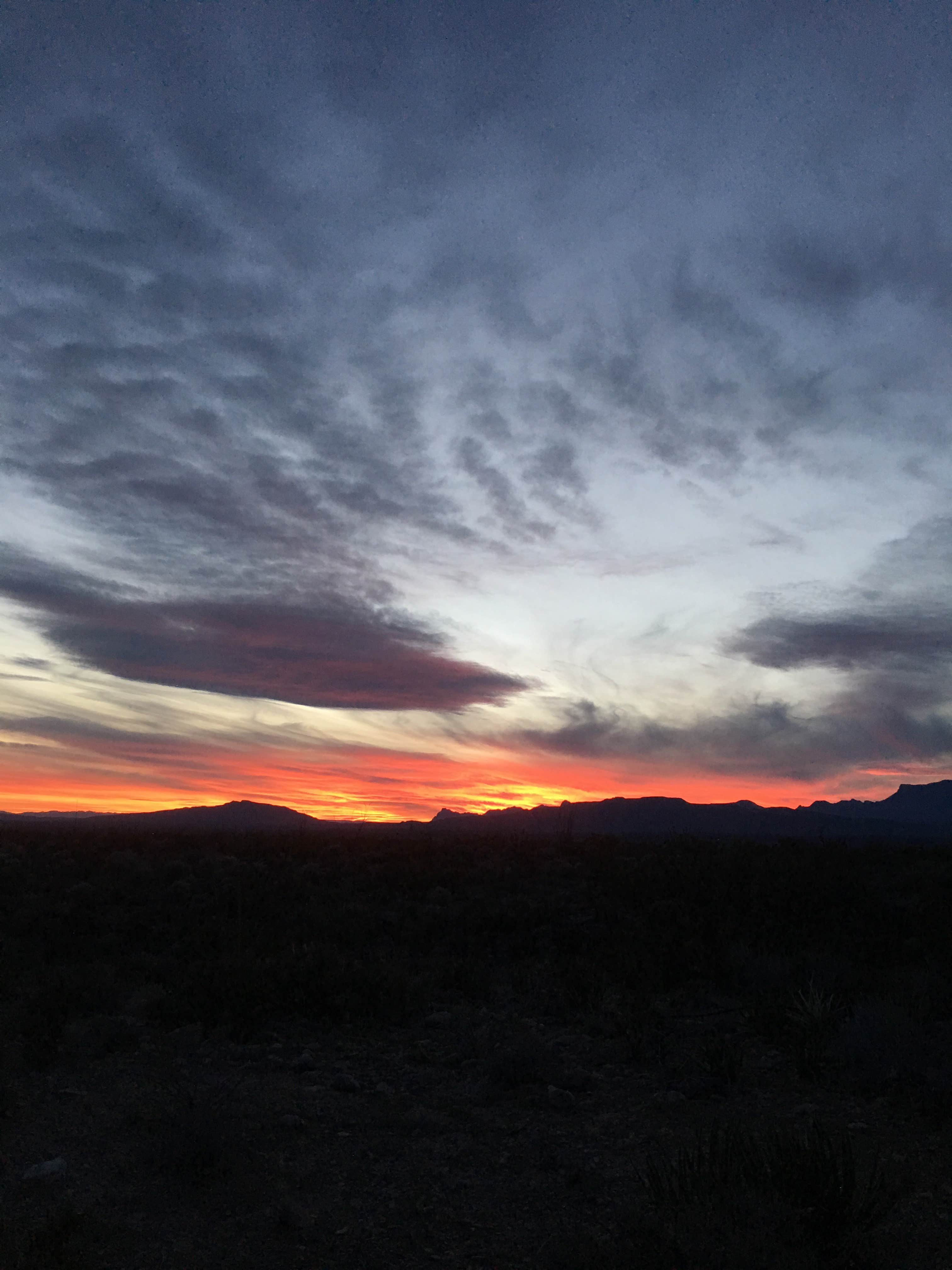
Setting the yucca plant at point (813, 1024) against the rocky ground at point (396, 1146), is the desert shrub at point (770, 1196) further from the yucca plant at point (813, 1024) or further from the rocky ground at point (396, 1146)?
the yucca plant at point (813, 1024)

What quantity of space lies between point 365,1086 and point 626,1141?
3.07m

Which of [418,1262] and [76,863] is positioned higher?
[76,863]

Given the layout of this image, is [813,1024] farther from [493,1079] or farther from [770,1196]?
[770,1196]

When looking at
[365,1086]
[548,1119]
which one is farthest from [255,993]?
[548,1119]

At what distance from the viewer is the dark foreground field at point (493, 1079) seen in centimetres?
545

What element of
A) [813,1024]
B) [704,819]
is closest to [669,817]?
[704,819]

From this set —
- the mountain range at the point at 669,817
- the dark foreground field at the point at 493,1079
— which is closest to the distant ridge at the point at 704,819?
the mountain range at the point at 669,817

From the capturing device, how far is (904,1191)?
5648 millimetres

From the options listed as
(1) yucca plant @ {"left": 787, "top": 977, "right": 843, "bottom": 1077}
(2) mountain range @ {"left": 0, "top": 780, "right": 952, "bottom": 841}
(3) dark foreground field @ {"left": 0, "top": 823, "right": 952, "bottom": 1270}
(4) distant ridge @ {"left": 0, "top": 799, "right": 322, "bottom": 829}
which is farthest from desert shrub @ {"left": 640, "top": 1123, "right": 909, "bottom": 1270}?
(4) distant ridge @ {"left": 0, "top": 799, "right": 322, "bottom": 829}

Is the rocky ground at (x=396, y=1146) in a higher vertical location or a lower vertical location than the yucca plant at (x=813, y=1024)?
lower

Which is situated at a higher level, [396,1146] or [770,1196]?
[770,1196]

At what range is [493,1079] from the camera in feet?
28.0

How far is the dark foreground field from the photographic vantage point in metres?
5.45

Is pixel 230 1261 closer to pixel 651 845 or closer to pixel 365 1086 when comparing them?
pixel 365 1086
